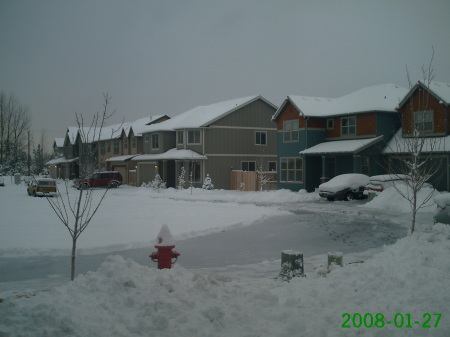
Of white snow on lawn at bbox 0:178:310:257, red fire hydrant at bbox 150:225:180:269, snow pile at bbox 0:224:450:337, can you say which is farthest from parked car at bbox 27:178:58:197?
snow pile at bbox 0:224:450:337

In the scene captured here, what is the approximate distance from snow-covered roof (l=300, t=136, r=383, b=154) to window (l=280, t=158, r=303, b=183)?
202 centimetres

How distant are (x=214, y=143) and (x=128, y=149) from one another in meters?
16.8

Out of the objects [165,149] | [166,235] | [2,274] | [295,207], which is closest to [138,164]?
[165,149]

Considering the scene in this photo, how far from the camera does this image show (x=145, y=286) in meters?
6.18

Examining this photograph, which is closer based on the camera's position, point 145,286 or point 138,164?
point 145,286

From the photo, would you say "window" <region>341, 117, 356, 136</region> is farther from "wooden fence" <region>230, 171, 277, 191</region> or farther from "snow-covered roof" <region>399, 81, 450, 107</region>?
"wooden fence" <region>230, 171, 277, 191</region>

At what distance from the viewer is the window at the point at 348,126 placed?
1368 inches

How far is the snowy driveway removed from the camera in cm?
1092

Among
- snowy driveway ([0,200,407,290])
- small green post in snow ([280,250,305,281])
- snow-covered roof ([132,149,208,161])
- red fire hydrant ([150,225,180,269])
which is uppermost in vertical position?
snow-covered roof ([132,149,208,161])

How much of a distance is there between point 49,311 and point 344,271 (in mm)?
5403

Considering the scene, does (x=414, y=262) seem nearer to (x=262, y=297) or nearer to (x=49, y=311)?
(x=262, y=297)

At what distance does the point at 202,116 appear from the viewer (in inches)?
1727

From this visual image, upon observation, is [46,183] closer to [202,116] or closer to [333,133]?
[202,116]

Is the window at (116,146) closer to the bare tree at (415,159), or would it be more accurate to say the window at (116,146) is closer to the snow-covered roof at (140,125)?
the snow-covered roof at (140,125)
